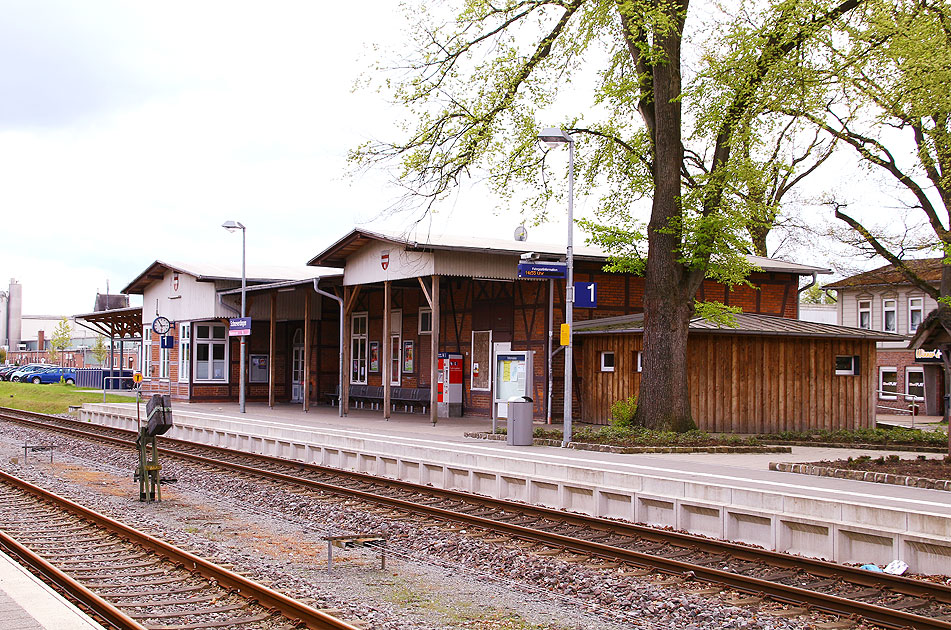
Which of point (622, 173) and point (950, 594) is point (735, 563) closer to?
point (950, 594)

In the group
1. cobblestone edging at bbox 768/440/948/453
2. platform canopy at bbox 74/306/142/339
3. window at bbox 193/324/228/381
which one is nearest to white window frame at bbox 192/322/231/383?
window at bbox 193/324/228/381

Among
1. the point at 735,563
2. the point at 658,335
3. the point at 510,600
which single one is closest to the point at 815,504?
the point at 735,563

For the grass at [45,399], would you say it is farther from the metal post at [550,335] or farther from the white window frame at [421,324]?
the metal post at [550,335]

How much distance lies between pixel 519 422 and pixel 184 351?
23629mm

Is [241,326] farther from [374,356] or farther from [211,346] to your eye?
[211,346]

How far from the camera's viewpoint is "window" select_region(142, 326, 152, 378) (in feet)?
143

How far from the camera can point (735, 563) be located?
383 inches

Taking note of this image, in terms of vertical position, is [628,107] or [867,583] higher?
[628,107]

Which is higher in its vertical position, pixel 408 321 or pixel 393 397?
pixel 408 321

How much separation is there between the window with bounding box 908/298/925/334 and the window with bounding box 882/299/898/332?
0.86m

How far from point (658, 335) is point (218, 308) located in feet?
66.6

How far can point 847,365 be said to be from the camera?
25.1m

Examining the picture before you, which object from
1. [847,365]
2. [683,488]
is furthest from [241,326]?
[683,488]

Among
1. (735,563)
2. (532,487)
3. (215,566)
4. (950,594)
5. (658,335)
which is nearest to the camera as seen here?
(950,594)
